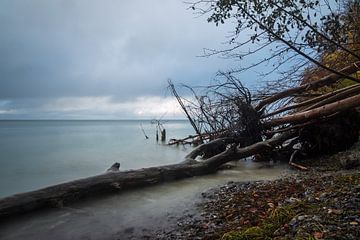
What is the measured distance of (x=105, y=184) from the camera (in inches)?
253

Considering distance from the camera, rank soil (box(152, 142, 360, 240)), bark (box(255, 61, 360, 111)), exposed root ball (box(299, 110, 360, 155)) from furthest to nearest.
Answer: exposed root ball (box(299, 110, 360, 155)) → bark (box(255, 61, 360, 111)) → soil (box(152, 142, 360, 240))

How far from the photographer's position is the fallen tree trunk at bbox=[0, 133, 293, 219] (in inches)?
208

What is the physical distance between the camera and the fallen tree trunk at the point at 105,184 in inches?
208

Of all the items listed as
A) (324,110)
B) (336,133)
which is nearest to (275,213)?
(324,110)

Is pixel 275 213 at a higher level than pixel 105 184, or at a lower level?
lower

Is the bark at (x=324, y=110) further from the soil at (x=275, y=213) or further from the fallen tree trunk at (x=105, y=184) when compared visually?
the soil at (x=275, y=213)

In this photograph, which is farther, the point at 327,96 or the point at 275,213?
the point at 327,96

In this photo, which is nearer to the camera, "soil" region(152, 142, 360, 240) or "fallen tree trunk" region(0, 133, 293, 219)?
"soil" region(152, 142, 360, 240)

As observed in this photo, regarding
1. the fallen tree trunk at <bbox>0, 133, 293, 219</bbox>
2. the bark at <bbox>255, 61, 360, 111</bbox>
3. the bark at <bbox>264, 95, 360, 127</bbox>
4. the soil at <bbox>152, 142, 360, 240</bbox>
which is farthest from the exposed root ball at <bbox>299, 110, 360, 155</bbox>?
the soil at <bbox>152, 142, 360, 240</bbox>

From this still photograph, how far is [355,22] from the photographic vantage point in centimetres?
571

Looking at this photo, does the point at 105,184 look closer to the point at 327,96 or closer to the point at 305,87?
the point at 305,87

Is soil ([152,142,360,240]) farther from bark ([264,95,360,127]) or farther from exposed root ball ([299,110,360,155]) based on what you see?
exposed root ball ([299,110,360,155])

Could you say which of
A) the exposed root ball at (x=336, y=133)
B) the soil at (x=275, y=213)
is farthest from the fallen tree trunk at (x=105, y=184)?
the exposed root ball at (x=336, y=133)

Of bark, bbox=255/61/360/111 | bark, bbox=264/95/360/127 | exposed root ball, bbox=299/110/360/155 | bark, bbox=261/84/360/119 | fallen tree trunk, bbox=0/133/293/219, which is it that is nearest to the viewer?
fallen tree trunk, bbox=0/133/293/219
